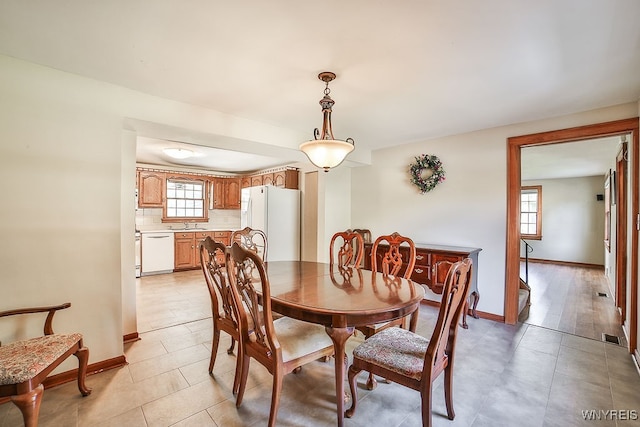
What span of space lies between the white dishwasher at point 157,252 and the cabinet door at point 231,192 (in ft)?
5.12

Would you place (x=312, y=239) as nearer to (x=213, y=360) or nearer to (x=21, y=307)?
(x=213, y=360)

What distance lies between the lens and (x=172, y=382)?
2100 mm

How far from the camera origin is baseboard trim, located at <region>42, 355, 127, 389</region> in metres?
2.04

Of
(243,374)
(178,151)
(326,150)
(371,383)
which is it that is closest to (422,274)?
(371,383)

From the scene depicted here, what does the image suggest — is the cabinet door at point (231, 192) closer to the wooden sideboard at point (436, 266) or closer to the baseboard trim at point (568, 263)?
the wooden sideboard at point (436, 266)

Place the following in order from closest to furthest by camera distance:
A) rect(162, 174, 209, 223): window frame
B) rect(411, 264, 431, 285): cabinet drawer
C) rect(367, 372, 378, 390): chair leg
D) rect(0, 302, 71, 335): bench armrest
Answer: rect(0, 302, 71, 335): bench armrest → rect(367, 372, 378, 390): chair leg → rect(411, 264, 431, 285): cabinet drawer → rect(162, 174, 209, 223): window frame

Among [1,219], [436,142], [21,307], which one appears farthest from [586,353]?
[1,219]

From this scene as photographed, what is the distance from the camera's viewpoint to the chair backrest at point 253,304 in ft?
4.94

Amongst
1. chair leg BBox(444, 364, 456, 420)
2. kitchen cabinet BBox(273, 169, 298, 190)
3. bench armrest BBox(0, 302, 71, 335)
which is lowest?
chair leg BBox(444, 364, 456, 420)

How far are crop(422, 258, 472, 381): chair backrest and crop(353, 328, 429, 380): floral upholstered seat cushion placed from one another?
0.08 meters

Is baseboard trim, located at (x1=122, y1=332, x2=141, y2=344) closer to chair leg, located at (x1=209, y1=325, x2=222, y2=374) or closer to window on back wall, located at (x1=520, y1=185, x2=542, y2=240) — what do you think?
chair leg, located at (x1=209, y1=325, x2=222, y2=374)

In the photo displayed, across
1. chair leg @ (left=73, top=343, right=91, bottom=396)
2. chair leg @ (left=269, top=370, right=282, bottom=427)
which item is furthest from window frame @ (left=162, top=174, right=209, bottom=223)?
chair leg @ (left=269, top=370, right=282, bottom=427)

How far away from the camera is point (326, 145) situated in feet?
7.01

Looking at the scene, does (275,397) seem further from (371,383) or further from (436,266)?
(436,266)
